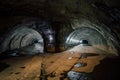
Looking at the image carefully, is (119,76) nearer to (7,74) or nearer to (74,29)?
(7,74)

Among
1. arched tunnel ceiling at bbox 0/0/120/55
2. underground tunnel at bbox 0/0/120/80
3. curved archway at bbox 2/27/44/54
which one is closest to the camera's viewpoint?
arched tunnel ceiling at bbox 0/0/120/55

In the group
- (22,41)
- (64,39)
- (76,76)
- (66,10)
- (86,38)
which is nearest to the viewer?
(76,76)

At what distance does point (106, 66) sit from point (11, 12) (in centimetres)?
559

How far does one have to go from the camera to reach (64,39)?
10.2m

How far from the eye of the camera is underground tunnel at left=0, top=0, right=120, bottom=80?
18.4ft

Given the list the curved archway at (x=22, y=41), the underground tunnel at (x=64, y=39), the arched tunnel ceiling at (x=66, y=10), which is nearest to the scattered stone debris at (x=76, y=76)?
the underground tunnel at (x=64, y=39)

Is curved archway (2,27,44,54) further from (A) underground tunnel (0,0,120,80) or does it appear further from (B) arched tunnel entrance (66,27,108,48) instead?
(B) arched tunnel entrance (66,27,108,48)

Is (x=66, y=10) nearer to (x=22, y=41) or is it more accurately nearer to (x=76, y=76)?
(x=76, y=76)

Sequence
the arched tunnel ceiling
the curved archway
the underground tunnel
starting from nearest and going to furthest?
the arched tunnel ceiling, the underground tunnel, the curved archway

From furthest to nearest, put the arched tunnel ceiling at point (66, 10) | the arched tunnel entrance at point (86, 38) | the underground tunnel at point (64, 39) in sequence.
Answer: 1. the arched tunnel entrance at point (86, 38)
2. the underground tunnel at point (64, 39)
3. the arched tunnel ceiling at point (66, 10)

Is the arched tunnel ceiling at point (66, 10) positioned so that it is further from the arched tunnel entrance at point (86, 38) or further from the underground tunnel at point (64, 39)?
the arched tunnel entrance at point (86, 38)

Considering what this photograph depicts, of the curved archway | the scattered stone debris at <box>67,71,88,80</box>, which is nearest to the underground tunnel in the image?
the scattered stone debris at <box>67,71,88,80</box>

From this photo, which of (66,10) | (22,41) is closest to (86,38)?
(66,10)

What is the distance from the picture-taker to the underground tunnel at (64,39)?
18.4 feet
